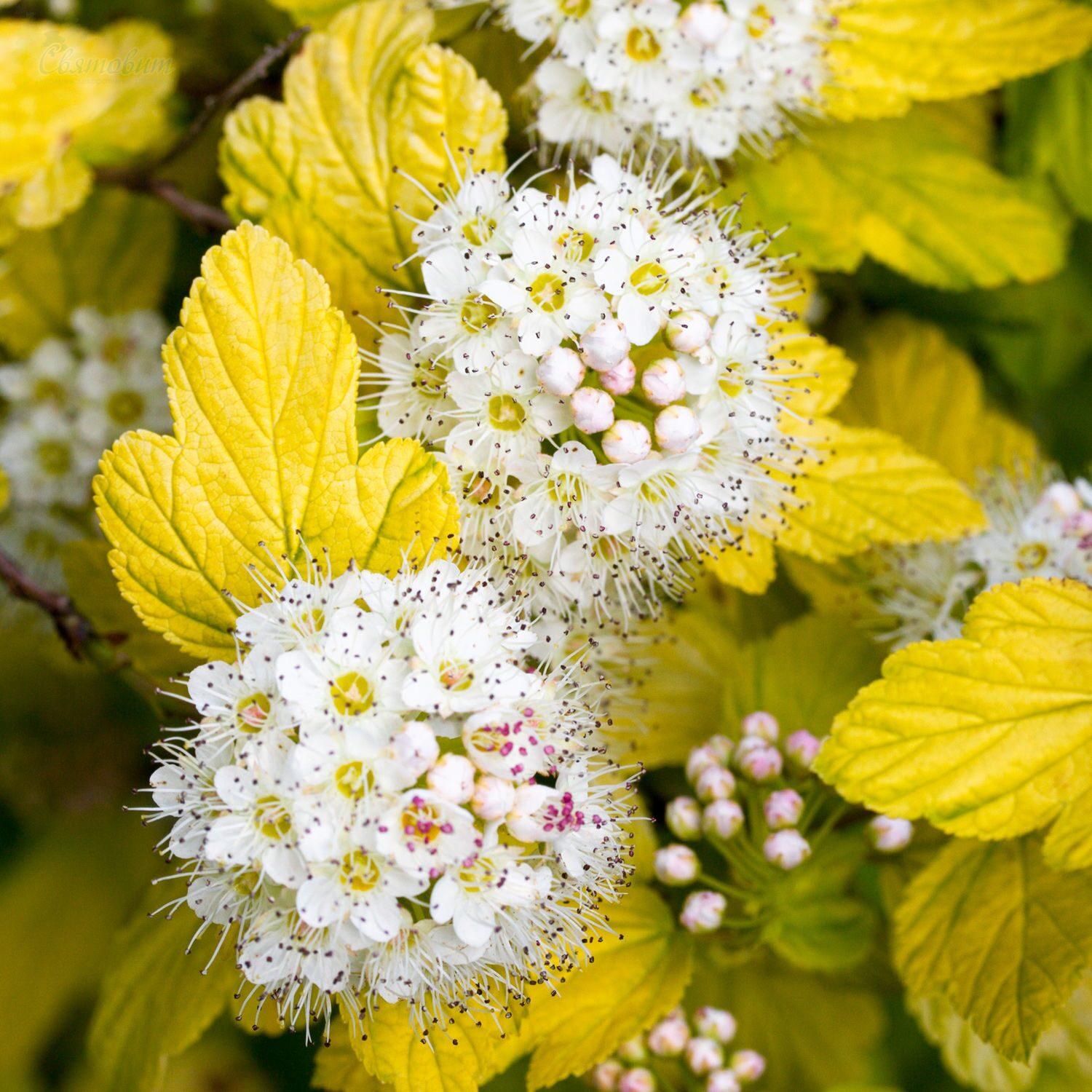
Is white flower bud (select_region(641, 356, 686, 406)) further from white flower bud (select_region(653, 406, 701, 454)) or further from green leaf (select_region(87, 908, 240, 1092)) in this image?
green leaf (select_region(87, 908, 240, 1092))

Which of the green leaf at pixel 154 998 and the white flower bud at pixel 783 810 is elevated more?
the green leaf at pixel 154 998

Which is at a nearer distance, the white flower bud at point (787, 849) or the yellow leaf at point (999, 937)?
the yellow leaf at point (999, 937)

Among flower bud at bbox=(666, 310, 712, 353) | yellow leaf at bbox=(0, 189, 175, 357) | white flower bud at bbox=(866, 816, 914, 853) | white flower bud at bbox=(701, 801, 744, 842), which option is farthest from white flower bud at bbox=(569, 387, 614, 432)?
yellow leaf at bbox=(0, 189, 175, 357)

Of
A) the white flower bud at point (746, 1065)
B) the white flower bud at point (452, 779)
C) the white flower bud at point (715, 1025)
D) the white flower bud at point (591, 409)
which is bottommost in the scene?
the white flower bud at point (746, 1065)

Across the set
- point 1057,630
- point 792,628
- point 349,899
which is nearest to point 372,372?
point 349,899

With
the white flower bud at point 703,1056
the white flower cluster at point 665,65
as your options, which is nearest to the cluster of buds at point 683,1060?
the white flower bud at point 703,1056

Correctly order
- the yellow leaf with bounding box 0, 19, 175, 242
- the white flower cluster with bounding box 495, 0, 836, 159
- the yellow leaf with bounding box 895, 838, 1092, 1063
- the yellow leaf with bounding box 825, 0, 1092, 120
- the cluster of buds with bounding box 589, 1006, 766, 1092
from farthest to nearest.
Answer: the yellow leaf with bounding box 825, 0, 1092, 120, the cluster of buds with bounding box 589, 1006, 766, 1092, the white flower cluster with bounding box 495, 0, 836, 159, the yellow leaf with bounding box 895, 838, 1092, 1063, the yellow leaf with bounding box 0, 19, 175, 242

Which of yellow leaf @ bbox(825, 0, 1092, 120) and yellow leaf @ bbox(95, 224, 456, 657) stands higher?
yellow leaf @ bbox(95, 224, 456, 657)

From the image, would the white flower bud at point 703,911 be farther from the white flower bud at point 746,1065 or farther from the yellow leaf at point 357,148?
the yellow leaf at point 357,148

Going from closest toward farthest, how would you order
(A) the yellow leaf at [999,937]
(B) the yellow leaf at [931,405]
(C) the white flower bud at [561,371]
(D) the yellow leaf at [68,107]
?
(D) the yellow leaf at [68,107] → (C) the white flower bud at [561,371] → (A) the yellow leaf at [999,937] → (B) the yellow leaf at [931,405]
